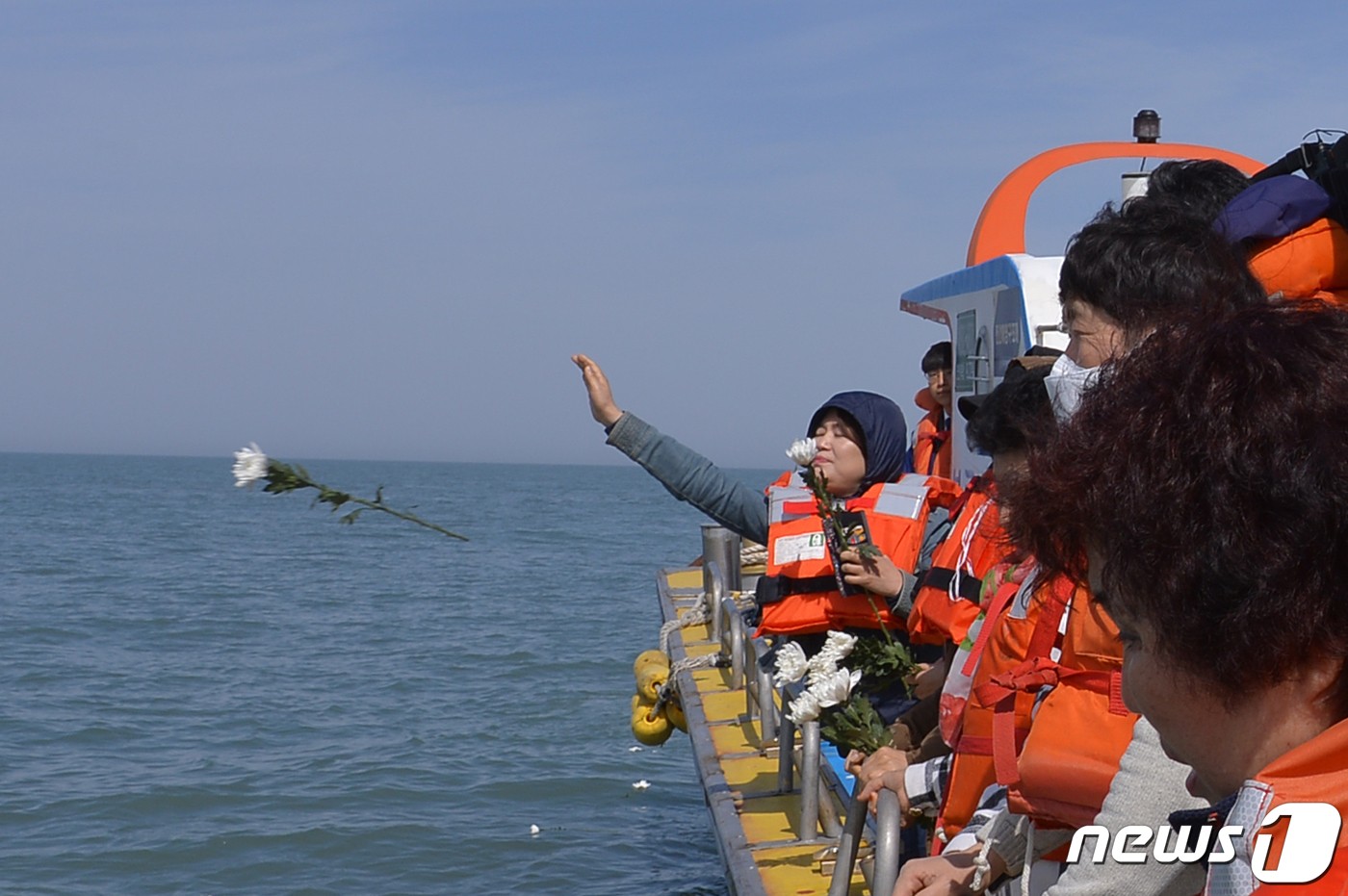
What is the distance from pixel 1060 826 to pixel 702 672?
538 cm

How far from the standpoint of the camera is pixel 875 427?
15.1ft

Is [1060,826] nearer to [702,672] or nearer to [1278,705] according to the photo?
[1278,705]

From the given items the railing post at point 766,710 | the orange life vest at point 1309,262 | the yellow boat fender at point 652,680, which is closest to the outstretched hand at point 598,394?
the railing post at point 766,710

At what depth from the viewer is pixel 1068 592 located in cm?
238

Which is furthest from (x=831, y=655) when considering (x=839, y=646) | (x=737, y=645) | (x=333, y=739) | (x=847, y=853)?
(x=333, y=739)

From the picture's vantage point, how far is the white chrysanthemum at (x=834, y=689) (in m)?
3.36

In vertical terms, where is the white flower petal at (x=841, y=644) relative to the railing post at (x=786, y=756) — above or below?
above

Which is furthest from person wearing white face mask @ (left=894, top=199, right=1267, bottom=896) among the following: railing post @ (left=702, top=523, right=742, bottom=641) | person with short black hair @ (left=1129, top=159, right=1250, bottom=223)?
railing post @ (left=702, top=523, right=742, bottom=641)

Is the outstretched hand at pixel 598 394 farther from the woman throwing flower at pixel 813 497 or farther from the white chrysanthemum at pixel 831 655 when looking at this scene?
the white chrysanthemum at pixel 831 655

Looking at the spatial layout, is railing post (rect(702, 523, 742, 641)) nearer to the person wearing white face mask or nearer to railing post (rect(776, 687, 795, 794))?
railing post (rect(776, 687, 795, 794))

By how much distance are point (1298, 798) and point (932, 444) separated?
7.01m

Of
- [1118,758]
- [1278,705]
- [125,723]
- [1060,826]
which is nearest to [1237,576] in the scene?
[1278,705]

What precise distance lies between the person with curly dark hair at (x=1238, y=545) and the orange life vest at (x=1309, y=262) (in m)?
1.37

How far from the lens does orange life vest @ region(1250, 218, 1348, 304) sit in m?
2.63
